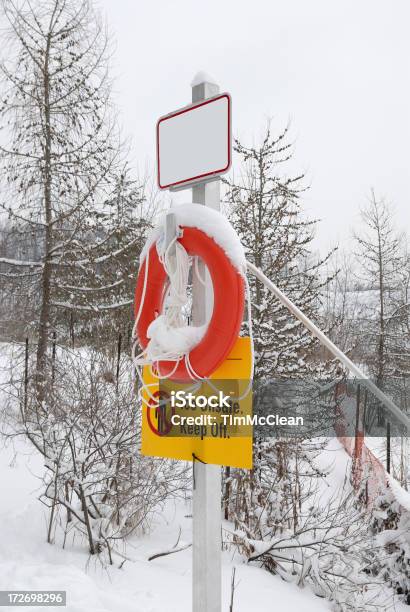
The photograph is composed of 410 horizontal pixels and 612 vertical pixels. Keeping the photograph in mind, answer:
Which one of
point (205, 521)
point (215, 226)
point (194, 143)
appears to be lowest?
point (205, 521)

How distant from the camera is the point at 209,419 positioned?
2.03 meters

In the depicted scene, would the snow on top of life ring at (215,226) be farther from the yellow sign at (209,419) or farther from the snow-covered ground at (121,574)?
the snow-covered ground at (121,574)

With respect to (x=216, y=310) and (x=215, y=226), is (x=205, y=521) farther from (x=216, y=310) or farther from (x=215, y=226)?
(x=215, y=226)

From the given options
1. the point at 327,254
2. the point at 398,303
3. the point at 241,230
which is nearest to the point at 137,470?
the point at 241,230

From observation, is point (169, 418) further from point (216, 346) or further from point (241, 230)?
point (241, 230)

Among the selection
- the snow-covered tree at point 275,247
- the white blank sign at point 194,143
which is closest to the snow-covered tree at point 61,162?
the snow-covered tree at point 275,247

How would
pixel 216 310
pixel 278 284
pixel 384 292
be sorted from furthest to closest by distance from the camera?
pixel 384 292
pixel 278 284
pixel 216 310

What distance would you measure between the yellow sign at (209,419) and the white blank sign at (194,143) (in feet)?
2.19

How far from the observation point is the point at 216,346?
1900 millimetres

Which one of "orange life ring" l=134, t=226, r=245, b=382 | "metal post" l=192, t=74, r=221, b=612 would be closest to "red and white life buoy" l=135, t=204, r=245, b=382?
"orange life ring" l=134, t=226, r=245, b=382

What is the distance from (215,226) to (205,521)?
108 centimetres

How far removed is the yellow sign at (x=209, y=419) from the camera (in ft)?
6.33

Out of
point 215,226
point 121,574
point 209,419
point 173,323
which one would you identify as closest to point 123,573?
point 121,574

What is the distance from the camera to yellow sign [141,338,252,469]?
1.93 meters
